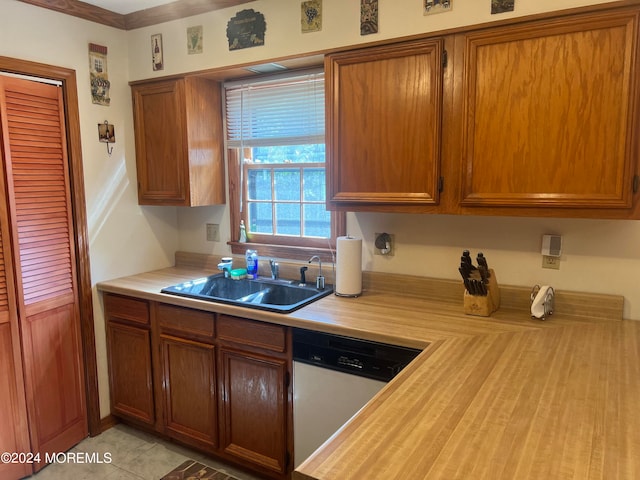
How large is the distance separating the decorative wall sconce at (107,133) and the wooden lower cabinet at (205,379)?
921 mm

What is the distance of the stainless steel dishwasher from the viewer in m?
1.83

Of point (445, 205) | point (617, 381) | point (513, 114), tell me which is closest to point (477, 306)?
point (445, 205)

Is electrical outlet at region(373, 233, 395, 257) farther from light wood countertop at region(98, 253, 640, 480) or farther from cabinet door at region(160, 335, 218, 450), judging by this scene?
cabinet door at region(160, 335, 218, 450)

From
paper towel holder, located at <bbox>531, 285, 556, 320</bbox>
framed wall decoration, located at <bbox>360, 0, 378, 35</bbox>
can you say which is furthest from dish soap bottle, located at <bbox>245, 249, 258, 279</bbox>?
paper towel holder, located at <bbox>531, 285, 556, 320</bbox>

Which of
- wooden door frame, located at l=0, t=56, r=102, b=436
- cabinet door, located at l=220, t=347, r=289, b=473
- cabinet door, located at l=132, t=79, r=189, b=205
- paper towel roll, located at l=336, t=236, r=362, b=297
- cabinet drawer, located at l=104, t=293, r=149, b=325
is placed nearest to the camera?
cabinet door, located at l=220, t=347, r=289, b=473

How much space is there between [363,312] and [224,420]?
97 cm

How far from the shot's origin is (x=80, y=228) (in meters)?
2.62

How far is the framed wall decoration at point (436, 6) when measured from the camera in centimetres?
189

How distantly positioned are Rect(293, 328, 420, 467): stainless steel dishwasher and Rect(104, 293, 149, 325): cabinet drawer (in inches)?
40.7

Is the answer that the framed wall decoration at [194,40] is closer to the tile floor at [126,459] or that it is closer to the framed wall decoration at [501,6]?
the framed wall decoration at [501,6]

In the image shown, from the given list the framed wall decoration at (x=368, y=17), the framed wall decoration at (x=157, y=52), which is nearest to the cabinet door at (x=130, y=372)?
the framed wall decoration at (x=157, y=52)

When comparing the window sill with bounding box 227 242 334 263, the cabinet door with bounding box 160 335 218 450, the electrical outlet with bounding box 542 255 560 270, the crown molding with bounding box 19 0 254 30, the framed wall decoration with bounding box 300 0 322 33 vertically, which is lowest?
the cabinet door with bounding box 160 335 218 450

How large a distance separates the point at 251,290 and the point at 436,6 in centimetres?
176

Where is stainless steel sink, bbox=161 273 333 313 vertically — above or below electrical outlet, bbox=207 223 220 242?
below
